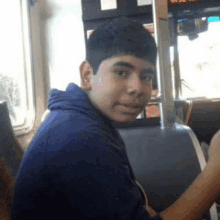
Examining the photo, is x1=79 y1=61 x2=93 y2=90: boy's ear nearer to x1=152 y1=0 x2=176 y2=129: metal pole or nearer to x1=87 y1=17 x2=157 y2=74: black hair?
x1=87 y1=17 x2=157 y2=74: black hair

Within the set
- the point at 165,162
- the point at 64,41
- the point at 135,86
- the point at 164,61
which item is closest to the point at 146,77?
the point at 135,86

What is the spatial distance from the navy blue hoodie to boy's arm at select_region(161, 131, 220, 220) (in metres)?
0.12

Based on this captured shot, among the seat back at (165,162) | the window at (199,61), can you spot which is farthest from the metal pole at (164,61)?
the window at (199,61)

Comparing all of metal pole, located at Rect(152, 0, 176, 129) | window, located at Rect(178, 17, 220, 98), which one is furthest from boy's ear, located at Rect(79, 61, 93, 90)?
window, located at Rect(178, 17, 220, 98)

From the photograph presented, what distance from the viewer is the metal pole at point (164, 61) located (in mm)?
1139

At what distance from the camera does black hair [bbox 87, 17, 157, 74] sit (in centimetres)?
53

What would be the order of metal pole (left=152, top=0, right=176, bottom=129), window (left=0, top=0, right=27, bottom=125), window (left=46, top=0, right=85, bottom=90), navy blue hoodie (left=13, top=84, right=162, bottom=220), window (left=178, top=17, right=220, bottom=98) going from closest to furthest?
navy blue hoodie (left=13, top=84, right=162, bottom=220), metal pole (left=152, top=0, right=176, bottom=129), window (left=0, top=0, right=27, bottom=125), window (left=46, top=0, right=85, bottom=90), window (left=178, top=17, right=220, bottom=98)

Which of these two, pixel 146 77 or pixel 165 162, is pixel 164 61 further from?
pixel 146 77

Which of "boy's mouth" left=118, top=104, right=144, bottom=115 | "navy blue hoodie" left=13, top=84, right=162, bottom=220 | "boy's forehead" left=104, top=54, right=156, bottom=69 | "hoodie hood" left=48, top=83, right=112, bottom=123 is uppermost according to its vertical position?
"boy's forehead" left=104, top=54, right=156, bottom=69

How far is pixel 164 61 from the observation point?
1167mm

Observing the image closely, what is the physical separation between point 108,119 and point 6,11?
1743mm

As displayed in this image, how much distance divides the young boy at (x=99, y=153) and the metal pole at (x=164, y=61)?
2.00 feet

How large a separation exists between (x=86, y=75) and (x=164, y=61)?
2.17 feet

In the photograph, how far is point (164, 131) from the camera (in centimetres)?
107
